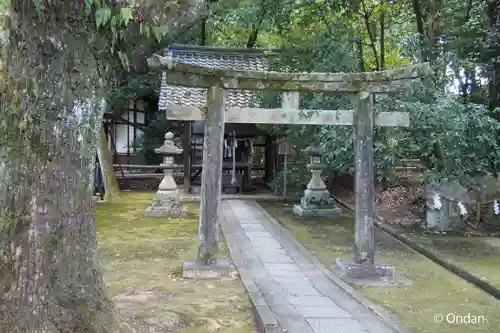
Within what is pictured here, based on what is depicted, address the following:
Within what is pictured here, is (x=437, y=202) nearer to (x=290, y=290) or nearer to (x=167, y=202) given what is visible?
(x=290, y=290)

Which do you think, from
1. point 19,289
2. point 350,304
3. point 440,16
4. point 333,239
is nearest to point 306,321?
point 350,304

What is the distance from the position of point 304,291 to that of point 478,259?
321cm

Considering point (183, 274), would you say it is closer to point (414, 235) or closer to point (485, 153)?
point (414, 235)

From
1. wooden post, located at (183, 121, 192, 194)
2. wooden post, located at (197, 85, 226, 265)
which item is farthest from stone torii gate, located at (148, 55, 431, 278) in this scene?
wooden post, located at (183, 121, 192, 194)

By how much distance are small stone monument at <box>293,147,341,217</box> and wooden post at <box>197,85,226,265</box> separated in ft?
17.9

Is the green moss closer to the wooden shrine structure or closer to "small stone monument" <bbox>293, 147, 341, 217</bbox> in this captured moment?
"small stone monument" <bbox>293, 147, 341, 217</bbox>

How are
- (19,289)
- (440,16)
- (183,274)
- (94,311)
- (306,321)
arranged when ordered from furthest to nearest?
(440,16), (183,274), (306,321), (94,311), (19,289)

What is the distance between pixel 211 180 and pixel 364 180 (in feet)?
7.16

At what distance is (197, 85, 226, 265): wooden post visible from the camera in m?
6.44

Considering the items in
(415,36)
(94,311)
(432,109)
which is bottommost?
(94,311)

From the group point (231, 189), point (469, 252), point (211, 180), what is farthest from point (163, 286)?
point (231, 189)

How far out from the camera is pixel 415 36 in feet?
29.2

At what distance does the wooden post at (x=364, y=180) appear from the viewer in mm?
6637

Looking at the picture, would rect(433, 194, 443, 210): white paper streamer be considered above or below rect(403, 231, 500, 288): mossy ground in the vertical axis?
above
